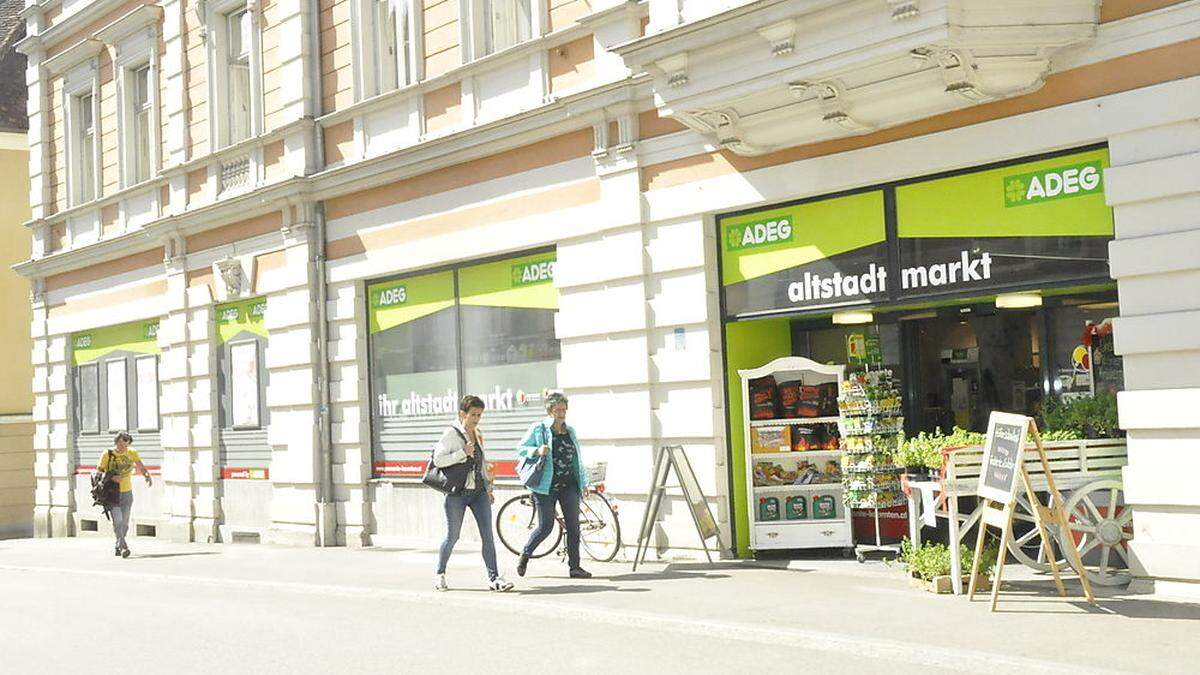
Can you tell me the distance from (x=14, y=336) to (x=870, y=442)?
20.9 meters

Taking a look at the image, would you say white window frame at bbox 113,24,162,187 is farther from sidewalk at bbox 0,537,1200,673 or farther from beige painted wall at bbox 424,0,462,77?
sidewalk at bbox 0,537,1200,673

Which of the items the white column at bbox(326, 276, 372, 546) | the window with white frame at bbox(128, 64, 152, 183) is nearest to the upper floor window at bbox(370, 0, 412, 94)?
the white column at bbox(326, 276, 372, 546)

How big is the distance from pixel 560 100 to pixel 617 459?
3697 millimetres

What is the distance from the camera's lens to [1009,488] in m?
9.35

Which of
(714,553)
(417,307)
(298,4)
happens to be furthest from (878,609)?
(298,4)

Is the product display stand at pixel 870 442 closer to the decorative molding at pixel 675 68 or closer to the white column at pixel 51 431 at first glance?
the decorative molding at pixel 675 68

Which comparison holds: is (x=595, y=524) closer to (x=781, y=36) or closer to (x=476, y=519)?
(x=476, y=519)

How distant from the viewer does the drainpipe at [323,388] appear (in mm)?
17547

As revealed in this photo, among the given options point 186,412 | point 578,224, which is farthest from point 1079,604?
point 186,412

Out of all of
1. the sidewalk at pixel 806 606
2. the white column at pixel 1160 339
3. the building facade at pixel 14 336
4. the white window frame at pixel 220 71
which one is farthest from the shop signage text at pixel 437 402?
the building facade at pixel 14 336

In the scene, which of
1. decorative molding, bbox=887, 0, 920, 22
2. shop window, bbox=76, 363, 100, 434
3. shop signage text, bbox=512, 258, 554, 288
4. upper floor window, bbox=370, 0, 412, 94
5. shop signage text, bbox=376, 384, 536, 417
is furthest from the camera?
shop window, bbox=76, 363, 100, 434

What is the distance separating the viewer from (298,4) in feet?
57.7

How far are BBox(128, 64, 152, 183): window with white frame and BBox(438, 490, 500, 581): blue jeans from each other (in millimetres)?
12734

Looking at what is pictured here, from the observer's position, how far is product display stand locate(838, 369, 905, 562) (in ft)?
39.9
